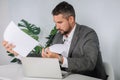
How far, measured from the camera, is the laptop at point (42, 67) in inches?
55.6

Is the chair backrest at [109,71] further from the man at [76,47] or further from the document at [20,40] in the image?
the document at [20,40]

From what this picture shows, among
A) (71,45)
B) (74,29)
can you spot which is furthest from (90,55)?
(74,29)

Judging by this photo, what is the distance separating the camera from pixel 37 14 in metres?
3.24

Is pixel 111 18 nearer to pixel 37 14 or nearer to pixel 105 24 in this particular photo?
pixel 105 24

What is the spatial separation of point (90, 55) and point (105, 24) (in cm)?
99

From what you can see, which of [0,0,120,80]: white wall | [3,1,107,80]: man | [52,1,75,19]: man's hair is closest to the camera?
[3,1,107,80]: man

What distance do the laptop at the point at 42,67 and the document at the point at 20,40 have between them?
14 cm

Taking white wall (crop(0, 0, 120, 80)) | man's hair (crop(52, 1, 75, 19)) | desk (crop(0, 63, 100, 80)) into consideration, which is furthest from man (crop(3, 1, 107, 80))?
white wall (crop(0, 0, 120, 80))

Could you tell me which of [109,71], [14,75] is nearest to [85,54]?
[109,71]

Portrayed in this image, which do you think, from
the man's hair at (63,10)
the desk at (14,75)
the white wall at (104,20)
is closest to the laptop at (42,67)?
the desk at (14,75)

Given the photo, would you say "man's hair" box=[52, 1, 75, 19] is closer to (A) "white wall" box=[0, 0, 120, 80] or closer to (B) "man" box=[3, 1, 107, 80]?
(B) "man" box=[3, 1, 107, 80]

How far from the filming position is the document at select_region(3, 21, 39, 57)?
5.34 ft

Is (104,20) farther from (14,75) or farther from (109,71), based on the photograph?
(14,75)

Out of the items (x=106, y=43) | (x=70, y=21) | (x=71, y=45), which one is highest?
(x=70, y=21)
